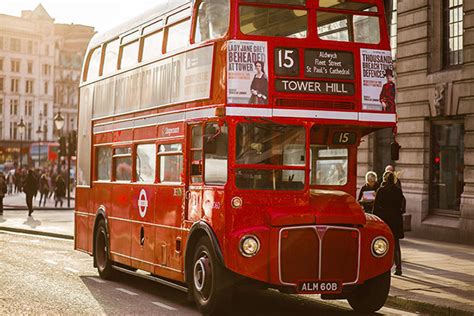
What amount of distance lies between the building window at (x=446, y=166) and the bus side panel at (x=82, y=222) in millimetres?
10120

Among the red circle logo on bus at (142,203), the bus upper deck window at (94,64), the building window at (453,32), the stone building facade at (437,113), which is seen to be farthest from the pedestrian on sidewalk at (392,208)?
the building window at (453,32)


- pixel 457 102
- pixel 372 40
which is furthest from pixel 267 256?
pixel 457 102

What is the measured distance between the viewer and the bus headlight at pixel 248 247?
10.6 metres

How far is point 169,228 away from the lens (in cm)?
1274

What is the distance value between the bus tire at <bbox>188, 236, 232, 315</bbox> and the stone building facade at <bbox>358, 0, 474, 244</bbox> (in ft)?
38.9

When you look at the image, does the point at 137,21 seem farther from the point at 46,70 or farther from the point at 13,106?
the point at 46,70

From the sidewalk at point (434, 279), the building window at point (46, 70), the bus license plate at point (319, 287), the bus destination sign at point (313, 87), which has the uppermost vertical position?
the building window at point (46, 70)

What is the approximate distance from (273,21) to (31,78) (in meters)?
126

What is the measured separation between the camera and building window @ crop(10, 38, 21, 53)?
13062cm

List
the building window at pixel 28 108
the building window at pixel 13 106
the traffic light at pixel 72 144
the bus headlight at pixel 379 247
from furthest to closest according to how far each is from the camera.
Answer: the building window at pixel 28 108, the building window at pixel 13 106, the traffic light at pixel 72 144, the bus headlight at pixel 379 247

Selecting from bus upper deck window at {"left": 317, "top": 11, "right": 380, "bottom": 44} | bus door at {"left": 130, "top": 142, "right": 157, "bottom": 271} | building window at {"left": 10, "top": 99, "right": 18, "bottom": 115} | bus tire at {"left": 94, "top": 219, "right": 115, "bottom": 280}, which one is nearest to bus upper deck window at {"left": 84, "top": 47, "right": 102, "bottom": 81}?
bus tire at {"left": 94, "top": 219, "right": 115, "bottom": 280}

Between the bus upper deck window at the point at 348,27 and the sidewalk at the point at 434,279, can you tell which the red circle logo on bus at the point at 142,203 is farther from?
the bus upper deck window at the point at 348,27

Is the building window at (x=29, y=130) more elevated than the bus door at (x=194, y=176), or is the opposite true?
the building window at (x=29, y=130)

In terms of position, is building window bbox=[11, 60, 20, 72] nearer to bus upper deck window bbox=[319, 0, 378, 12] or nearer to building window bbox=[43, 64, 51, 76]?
building window bbox=[43, 64, 51, 76]
